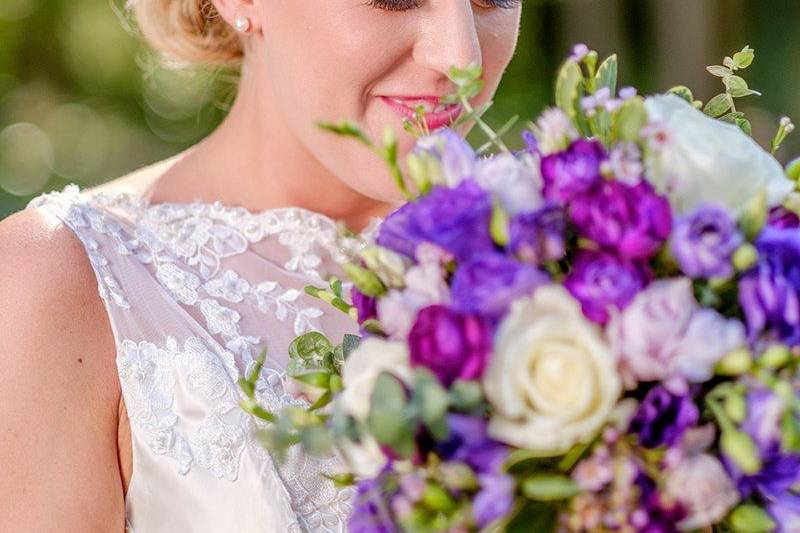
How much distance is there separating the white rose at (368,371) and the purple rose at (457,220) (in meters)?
0.11

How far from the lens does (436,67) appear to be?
1.99 metres

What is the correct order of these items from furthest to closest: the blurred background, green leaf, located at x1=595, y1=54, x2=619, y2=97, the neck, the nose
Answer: the blurred background
the neck
the nose
green leaf, located at x1=595, y1=54, x2=619, y2=97

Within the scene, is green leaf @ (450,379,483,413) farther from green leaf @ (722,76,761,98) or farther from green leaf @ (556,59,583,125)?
green leaf @ (722,76,761,98)

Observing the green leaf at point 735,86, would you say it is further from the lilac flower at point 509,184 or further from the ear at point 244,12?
the ear at point 244,12

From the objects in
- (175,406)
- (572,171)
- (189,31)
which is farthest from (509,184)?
(189,31)

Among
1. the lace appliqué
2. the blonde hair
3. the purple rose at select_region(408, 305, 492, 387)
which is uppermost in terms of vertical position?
the purple rose at select_region(408, 305, 492, 387)

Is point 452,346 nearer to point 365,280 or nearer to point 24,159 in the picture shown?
point 365,280

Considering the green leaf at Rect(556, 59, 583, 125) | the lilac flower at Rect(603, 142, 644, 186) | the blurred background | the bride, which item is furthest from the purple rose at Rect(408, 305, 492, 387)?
the blurred background

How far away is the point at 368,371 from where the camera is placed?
3.97 feet

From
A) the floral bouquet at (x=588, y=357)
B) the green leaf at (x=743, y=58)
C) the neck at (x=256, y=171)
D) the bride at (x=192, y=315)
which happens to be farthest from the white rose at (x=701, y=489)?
the neck at (x=256, y=171)

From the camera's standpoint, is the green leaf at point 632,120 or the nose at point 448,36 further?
the nose at point 448,36

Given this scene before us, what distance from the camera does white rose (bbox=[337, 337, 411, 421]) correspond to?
119 centimetres

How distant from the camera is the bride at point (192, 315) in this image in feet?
6.53

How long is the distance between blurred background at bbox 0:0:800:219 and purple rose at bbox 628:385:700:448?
268 inches
